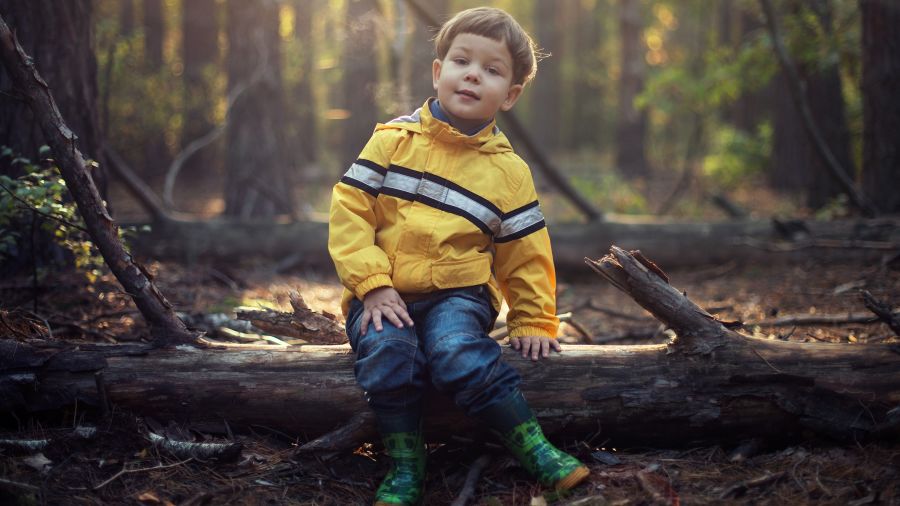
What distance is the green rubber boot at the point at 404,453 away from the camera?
2.68 metres

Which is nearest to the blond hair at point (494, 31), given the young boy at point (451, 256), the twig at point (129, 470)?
the young boy at point (451, 256)

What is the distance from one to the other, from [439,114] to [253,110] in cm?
526

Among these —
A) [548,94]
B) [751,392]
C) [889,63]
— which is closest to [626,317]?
[751,392]

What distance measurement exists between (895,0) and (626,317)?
4.05 m

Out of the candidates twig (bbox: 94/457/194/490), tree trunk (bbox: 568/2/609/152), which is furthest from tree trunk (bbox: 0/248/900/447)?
tree trunk (bbox: 568/2/609/152)

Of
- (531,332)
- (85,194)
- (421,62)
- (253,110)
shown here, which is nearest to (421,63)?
(421,62)

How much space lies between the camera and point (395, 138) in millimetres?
3105

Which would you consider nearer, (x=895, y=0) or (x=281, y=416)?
(x=281, y=416)

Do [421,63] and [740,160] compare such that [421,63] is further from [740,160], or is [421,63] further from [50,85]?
[740,160]

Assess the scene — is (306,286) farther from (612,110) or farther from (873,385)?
(612,110)

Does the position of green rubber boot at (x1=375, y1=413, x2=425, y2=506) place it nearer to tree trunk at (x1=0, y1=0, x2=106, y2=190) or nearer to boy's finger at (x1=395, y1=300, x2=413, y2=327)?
boy's finger at (x1=395, y1=300, x2=413, y2=327)

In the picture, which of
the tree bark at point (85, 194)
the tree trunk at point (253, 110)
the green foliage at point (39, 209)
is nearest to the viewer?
the tree bark at point (85, 194)

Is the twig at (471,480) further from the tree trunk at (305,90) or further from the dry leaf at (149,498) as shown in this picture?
the tree trunk at (305,90)

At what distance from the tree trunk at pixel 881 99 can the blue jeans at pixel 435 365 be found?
17.6 ft
